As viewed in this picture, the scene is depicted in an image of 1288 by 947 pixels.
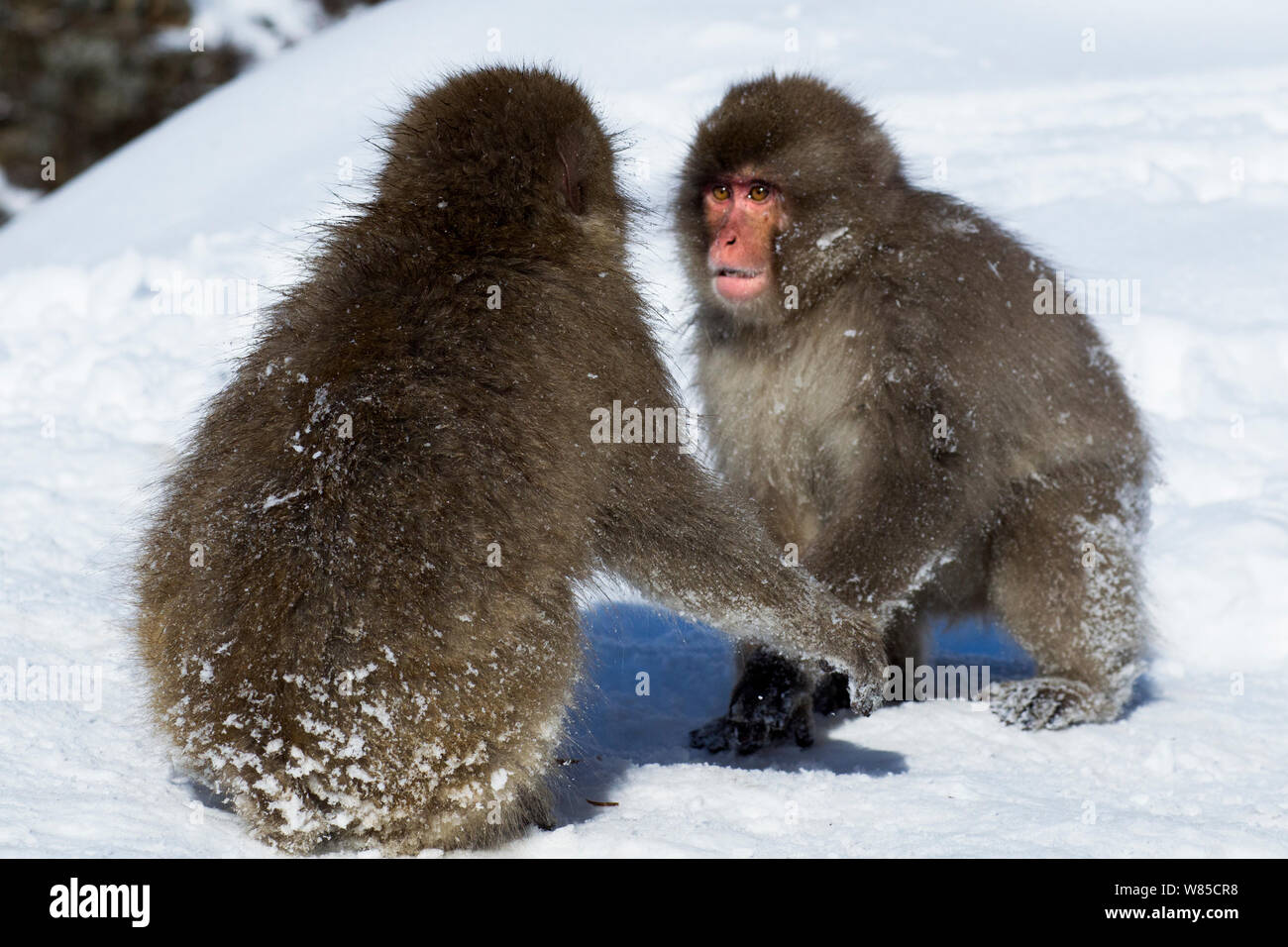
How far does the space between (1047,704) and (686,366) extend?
1.55 m

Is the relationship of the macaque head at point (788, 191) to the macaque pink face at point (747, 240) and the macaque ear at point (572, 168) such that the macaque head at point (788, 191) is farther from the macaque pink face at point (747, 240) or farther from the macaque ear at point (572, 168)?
the macaque ear at point (572, 168)

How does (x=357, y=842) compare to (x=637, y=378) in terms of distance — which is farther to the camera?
(x=637, y=378)

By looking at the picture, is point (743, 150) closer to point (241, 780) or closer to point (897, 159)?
point (897, 159)

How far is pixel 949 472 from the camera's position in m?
3.94

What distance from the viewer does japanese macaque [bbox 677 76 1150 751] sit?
389cm

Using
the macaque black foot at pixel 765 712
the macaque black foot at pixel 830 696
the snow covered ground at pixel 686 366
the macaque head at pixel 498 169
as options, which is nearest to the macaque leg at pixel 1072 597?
the snow covered ground at pixel 686 366

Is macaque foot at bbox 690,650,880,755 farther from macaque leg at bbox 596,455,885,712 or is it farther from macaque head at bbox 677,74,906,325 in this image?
macaque head at bbox 677,74,906,325

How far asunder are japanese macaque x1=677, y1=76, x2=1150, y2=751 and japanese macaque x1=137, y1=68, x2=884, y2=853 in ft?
2.93

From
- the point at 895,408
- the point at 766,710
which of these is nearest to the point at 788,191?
the point at 895,408

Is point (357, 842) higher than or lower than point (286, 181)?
lower

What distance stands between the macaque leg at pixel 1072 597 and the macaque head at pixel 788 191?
3.09 ft

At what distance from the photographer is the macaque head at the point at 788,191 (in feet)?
13.3

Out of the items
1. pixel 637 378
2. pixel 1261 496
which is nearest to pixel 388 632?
pixel 637 378

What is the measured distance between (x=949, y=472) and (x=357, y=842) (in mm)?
2040
